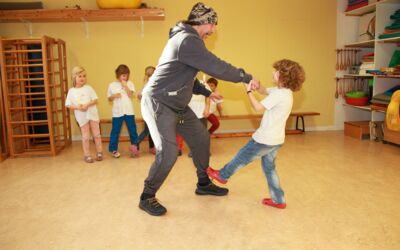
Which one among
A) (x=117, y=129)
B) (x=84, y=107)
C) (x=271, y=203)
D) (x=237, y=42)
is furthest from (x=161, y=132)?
(x=237, y=42)

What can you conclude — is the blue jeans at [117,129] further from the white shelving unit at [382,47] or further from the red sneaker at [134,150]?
the white shelving unit at [382,47]

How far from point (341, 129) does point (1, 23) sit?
→ 587 centimetres

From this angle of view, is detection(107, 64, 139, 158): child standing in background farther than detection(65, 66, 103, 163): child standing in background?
Yes

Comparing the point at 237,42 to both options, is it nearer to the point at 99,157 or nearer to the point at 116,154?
the point at 116,154

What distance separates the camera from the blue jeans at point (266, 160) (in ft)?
8.70

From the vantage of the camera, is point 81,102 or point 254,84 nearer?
point 254,84

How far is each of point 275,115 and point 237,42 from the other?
12.1 feet

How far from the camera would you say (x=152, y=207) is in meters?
2.74

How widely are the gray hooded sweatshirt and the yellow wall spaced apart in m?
3.31

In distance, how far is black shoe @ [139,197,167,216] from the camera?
2.72m

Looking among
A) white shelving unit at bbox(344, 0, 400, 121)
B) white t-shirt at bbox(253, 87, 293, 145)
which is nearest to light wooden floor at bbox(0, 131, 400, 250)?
white t-shirt at bbox(253, 87, 293, 145)

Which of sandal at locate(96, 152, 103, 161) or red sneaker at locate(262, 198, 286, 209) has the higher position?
sandal at locate(96, 152, 103, 161)

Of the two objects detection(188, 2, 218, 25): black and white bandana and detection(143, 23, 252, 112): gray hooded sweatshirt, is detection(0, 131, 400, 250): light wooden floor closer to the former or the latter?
detection(143, 23, 252, 112): gray hooded sweatshirt

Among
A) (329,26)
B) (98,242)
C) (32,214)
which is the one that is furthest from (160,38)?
(98,242)
